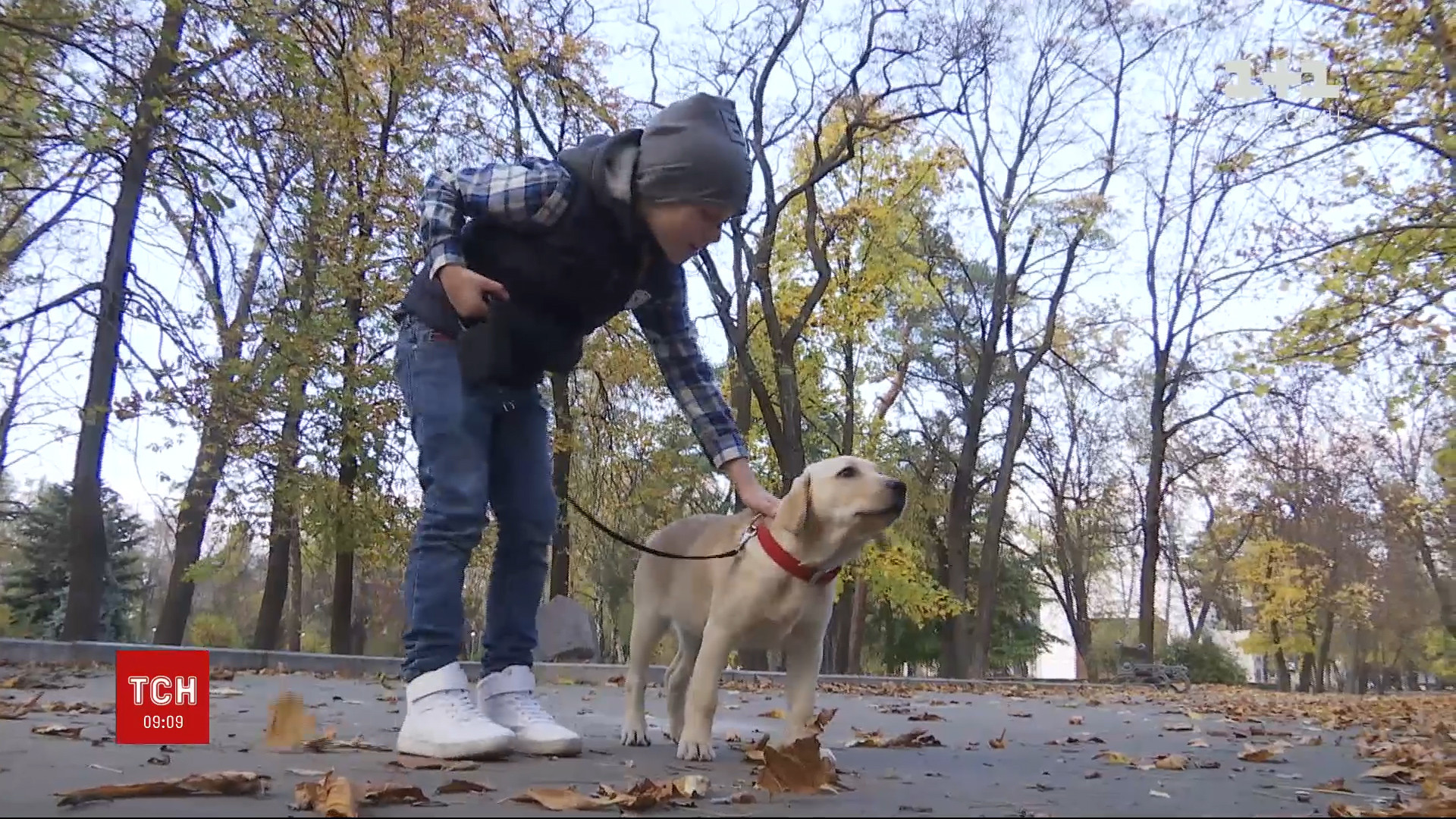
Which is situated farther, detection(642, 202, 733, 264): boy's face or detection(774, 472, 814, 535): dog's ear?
detection(774, 472, 814, 535): dog's ear

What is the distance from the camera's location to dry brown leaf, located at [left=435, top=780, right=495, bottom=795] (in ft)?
8.00

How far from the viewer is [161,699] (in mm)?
3516

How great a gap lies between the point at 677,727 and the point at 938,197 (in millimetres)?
22848

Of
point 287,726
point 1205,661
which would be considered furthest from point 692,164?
point 1205,661

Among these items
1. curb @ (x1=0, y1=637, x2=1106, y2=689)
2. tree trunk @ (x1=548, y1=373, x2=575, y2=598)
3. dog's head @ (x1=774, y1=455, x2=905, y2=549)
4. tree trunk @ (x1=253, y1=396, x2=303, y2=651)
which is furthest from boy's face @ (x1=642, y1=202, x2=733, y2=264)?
tree trunk @ (x1=548, y1=373, x2=575, y2=598)

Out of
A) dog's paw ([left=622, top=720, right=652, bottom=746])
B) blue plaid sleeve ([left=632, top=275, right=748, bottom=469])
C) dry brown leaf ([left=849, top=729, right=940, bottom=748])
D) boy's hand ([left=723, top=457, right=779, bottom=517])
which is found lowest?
dry brown leaf ([left=849, top=729, right=940, bottom=748])

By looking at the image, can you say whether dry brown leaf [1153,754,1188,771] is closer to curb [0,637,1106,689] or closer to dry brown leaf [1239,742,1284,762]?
dry brown leaf [1239,742,1284,762]

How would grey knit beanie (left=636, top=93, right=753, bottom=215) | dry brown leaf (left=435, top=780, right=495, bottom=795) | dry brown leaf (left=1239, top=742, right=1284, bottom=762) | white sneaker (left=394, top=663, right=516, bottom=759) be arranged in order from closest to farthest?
1. dry brown leaf (left=435, top=780, right=495, bottom=795)
2. white sneaker (left=394, top=663, right=516, bottom=759)
3. grey knit beanie (left=636, top=93, right=753, bottom=215)
4. dry brown leaf (left=1239, top=742, right=1284, bottom=762)

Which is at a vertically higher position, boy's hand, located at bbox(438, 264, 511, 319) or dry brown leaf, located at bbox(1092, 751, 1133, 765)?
boy's hand, located at bbox(438, 264, 511, 319)

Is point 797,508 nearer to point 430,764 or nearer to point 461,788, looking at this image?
point 430,764

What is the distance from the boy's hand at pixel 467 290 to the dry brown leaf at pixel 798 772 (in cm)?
151

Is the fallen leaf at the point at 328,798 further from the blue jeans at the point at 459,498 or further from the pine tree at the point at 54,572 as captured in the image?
the pine tree at the point at 54,572

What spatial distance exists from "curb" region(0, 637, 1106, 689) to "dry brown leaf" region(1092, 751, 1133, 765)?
4.44 meters

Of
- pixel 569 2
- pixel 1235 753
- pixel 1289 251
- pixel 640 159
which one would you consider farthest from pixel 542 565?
pixel 569 2
